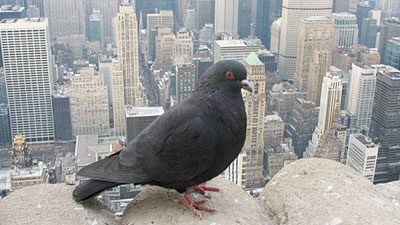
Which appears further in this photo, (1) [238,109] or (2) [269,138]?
(2) [269,138]

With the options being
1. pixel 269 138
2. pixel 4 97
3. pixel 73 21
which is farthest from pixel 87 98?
pixel 73 21

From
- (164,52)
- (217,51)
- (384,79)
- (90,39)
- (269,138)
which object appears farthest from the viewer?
(90,39)

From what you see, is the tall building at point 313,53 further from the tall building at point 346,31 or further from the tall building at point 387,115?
the tall building at point 387,115

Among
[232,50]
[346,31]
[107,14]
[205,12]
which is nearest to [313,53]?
[232,50]

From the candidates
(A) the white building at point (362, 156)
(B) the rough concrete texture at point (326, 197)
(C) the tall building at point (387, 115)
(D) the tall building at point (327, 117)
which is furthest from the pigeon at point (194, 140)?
(C) the tall building at point (387, 115)

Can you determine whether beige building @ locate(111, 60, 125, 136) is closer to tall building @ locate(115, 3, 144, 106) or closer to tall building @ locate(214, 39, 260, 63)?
tall building @ locate(115, 3, 144, 106)

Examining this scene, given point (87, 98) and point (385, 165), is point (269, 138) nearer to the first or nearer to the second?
point (385, 165)

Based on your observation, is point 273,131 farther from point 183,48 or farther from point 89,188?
point 89,188
